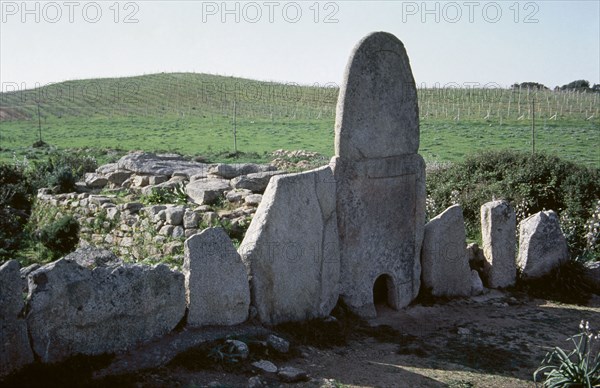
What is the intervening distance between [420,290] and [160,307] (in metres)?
5.08

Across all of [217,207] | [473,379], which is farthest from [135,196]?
[473,379]

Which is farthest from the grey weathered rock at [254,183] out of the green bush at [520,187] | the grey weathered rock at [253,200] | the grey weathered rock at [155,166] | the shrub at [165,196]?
the green bush at [520,187]

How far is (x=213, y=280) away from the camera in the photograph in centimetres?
812

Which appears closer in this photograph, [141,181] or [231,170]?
[231,170]

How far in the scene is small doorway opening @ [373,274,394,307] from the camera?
10.5 m

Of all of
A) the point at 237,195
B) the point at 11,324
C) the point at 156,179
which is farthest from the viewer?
the point at 156,179

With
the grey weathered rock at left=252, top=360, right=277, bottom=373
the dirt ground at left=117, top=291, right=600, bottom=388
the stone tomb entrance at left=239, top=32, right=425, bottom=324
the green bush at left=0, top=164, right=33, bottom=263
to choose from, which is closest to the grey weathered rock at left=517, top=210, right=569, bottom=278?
the dirt ground at left=117, top=291, right=600, bottom=388

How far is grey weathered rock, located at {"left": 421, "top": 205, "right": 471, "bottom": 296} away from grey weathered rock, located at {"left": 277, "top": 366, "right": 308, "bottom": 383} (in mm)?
4204

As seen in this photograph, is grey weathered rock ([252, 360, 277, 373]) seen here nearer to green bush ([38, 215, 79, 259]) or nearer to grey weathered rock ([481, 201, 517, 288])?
grey weathered rock ([481, 201, 517, 288])

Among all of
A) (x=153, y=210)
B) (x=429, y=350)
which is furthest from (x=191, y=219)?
(x=429, y=350)

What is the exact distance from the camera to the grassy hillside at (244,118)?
3253cm

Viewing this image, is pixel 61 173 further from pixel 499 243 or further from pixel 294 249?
pixel 499 243

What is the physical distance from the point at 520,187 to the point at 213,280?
11.0 metres

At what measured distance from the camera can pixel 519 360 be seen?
8.38 m
